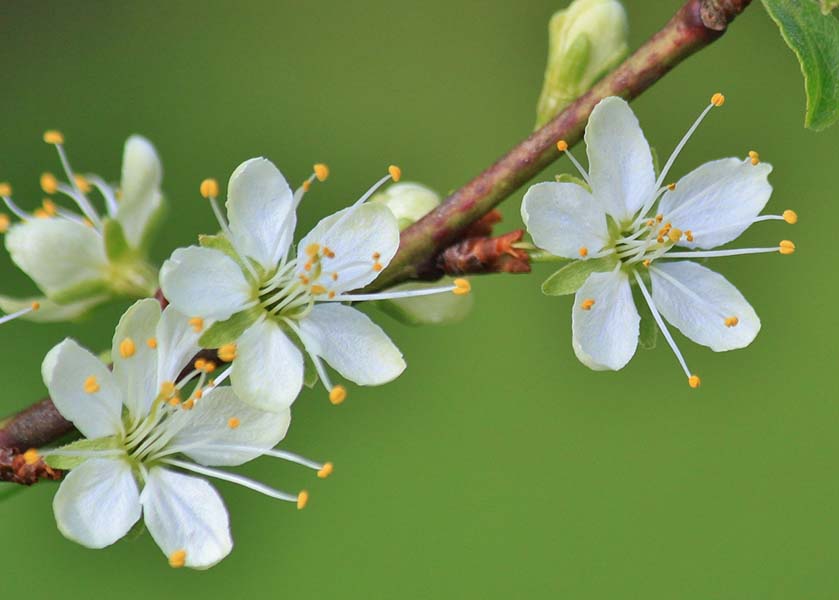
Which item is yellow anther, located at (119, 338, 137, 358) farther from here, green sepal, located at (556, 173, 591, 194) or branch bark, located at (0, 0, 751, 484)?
green sepal, located at (556, 173, 591, 194)

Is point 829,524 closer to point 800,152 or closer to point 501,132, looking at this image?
point 800,152

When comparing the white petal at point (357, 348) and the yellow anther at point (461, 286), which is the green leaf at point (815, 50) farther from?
the white petal at point (357, 348)

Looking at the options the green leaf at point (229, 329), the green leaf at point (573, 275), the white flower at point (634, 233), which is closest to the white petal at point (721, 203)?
the white flower at point (634, 233)

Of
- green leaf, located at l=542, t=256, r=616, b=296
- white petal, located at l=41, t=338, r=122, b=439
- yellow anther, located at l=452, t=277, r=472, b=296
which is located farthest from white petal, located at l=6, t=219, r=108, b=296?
green leaf, located at l=542, t=256, r=616, b=296

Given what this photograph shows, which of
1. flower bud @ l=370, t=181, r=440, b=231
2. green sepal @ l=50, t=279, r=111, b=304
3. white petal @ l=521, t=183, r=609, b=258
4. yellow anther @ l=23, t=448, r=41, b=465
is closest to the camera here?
yellow anther @ l=23, t=448, r=41, b=465

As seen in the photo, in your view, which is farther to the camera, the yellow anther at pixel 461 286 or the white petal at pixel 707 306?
the white petal at pixel 707 306

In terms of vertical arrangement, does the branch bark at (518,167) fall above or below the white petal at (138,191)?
below

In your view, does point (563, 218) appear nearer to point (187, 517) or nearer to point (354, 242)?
point (354, 242)
